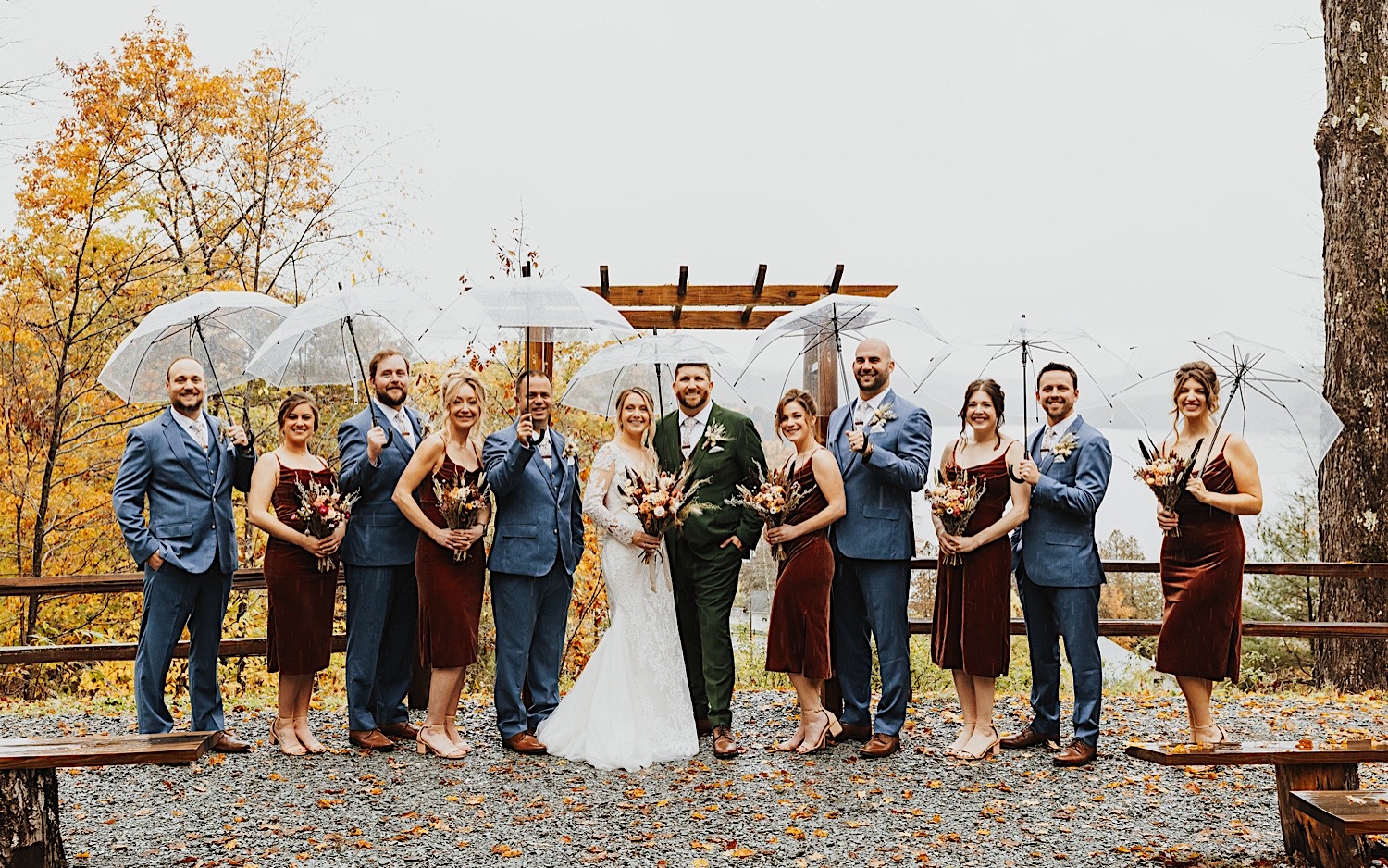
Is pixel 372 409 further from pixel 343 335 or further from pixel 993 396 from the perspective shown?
pixel 993 396

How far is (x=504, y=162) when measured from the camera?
20.1 metres

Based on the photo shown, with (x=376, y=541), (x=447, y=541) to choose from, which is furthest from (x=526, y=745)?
(x=376, y=541)

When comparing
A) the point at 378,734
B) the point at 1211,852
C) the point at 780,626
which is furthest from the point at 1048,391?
the point at 378,734

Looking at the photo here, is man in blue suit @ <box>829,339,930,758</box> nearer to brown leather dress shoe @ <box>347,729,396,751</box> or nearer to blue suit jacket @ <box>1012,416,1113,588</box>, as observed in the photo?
blue suit jacket @ <box>1012,416,1113,588</box>

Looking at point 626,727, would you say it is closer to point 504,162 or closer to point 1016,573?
point 1016,573

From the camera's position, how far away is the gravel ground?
4.54 metres

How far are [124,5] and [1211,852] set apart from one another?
50.3ft

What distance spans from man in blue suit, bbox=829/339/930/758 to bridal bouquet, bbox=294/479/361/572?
2610mm

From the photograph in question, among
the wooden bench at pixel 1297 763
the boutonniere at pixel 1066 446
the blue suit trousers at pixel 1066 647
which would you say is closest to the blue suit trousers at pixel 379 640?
the blue suit trousers at pixel 1066 647

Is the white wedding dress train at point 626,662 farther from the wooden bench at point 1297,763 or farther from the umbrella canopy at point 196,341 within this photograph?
the wooden bench at point 1297,763

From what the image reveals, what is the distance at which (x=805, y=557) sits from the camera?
19.6 feet

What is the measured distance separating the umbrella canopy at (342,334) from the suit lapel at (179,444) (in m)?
0.45

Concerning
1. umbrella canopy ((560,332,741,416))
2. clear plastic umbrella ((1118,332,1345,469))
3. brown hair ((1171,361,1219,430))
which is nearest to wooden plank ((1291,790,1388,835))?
clear plastic umbrella ((1118,332,1345,469))

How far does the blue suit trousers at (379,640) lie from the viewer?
598cm
